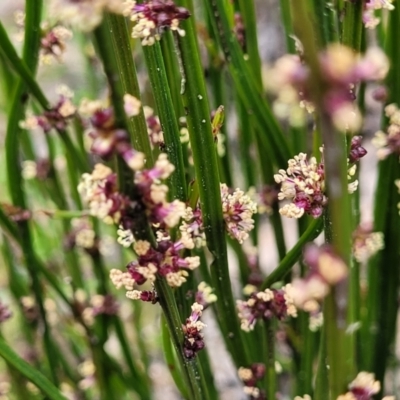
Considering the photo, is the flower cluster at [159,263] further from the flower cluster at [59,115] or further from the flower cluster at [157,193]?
the flower cluster at [59,115]

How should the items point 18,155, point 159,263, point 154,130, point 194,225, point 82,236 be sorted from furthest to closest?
point 82,236, point 18,155, point 154,130, point 194,225, point 159,263

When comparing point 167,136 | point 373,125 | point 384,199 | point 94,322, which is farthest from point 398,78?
point 373,125

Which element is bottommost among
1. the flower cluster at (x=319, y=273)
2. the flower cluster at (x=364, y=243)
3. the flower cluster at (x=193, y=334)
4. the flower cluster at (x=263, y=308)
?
the flower cluster at (x=263, y=308)

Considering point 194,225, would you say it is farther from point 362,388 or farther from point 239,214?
point 362,388

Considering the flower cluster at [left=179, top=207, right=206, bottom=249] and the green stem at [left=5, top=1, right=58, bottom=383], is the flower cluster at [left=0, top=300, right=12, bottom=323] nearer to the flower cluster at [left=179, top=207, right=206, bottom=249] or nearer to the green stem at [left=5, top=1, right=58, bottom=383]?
the green stem at [left=5, top=1, right=58, bottom=383]

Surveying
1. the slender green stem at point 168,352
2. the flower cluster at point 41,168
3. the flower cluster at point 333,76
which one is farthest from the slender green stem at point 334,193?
the flower cluster at point 41,168

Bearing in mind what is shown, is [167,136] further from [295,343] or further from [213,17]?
[295,343]

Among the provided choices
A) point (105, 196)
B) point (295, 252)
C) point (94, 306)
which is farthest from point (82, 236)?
point (105, 196)
